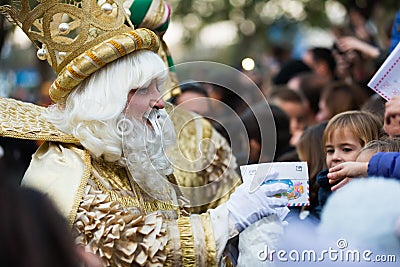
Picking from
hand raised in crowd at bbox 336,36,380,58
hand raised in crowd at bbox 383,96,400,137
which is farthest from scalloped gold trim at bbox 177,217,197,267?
hand raised in crowd at bbox 336,36,380,58

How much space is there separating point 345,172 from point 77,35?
1120 mm

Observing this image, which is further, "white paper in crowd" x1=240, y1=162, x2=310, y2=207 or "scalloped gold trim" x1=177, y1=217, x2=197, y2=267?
"white paper in crowd" x1=240, y1=162, x2=310, y2=207

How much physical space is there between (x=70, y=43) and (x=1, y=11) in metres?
0.34

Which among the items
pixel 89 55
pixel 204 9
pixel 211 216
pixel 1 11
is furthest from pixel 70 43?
pixel 204 9

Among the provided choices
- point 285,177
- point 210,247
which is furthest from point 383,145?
point 210,247

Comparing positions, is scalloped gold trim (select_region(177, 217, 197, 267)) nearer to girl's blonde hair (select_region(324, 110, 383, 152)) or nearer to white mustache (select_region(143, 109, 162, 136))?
white mustache (select_region(143, 109, 162, 136))

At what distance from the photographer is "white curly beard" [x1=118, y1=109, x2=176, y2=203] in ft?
10.4

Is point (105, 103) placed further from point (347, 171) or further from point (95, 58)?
point (347, 171)

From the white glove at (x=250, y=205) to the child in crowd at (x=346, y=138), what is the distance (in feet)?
1.20

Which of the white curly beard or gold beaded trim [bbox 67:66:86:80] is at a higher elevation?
gold beaded trim [bbox 67:66:86:80]

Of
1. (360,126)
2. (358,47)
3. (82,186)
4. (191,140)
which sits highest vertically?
(360,126)

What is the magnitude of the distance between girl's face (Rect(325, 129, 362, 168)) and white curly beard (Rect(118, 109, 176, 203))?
649 mm

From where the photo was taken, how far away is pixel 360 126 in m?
3.38

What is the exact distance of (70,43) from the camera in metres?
3.15
